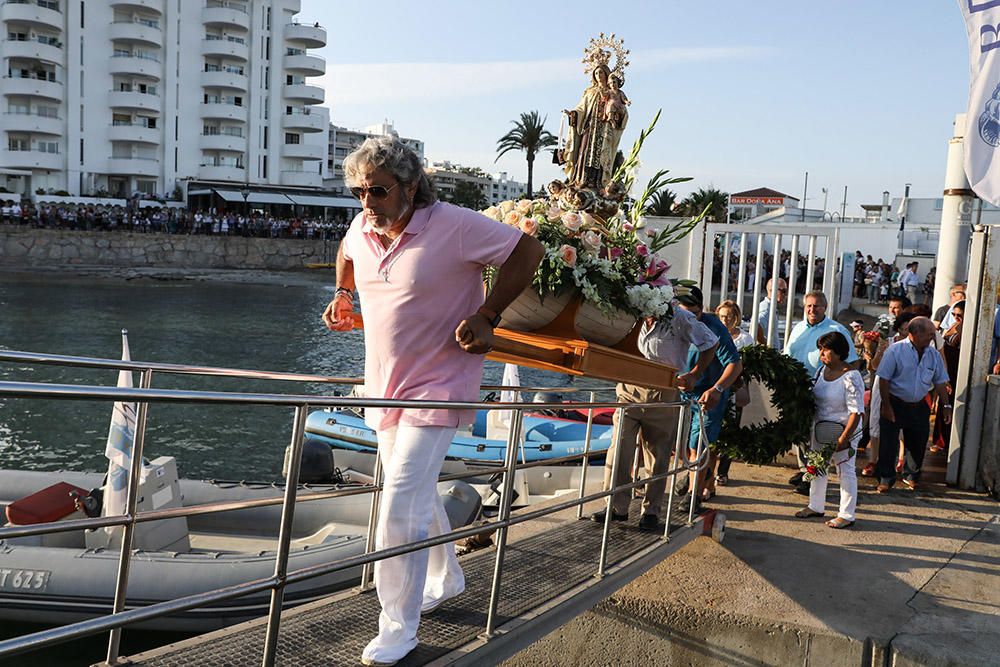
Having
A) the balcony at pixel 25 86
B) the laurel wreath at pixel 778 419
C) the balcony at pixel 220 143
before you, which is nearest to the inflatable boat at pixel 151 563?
the laurel wreath at pixel 778 419

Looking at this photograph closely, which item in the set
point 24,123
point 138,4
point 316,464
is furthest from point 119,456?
point 138,4

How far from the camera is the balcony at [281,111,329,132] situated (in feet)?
225

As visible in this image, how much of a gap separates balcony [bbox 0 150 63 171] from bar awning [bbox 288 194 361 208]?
50.6 feet

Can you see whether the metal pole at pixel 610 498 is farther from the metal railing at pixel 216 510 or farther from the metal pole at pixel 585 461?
the metal pole at pixel 585 461

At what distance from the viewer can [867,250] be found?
127ft

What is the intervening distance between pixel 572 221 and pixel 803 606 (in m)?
2.59

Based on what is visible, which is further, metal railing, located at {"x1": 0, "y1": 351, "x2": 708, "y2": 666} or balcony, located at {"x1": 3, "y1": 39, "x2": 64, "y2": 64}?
balcony, located at {"x1": 3, "y1": 39, "x2": 64, "y2": 64}

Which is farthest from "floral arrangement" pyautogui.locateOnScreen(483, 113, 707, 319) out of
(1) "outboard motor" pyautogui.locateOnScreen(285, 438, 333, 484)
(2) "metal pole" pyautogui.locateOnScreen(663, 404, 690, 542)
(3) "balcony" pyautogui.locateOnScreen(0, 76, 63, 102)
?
(3) "balcony" pyautogui.locateOnScreen(0, 76, 63, 102)

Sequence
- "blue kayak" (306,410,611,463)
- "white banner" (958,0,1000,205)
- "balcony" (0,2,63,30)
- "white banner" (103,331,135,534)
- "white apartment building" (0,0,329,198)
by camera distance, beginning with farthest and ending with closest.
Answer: "white apartment building" (0,0,329,198) → "balcony" (0,2,63,30) → "blue kayak" (306,410,611,463) → "white banner" (103,331,135,534) → "white banner" (958,0,1000,205)

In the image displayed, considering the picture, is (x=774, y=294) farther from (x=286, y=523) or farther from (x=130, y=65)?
(x=130, y=65)

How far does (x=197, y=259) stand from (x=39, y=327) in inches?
798

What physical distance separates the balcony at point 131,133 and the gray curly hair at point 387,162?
63.0 m

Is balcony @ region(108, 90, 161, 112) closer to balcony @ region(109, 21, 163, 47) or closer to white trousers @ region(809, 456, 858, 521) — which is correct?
balcony @ region(109, 21, 163, 47)

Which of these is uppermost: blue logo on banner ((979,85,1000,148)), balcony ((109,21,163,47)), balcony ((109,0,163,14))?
balcony ((109,0,163,14))
